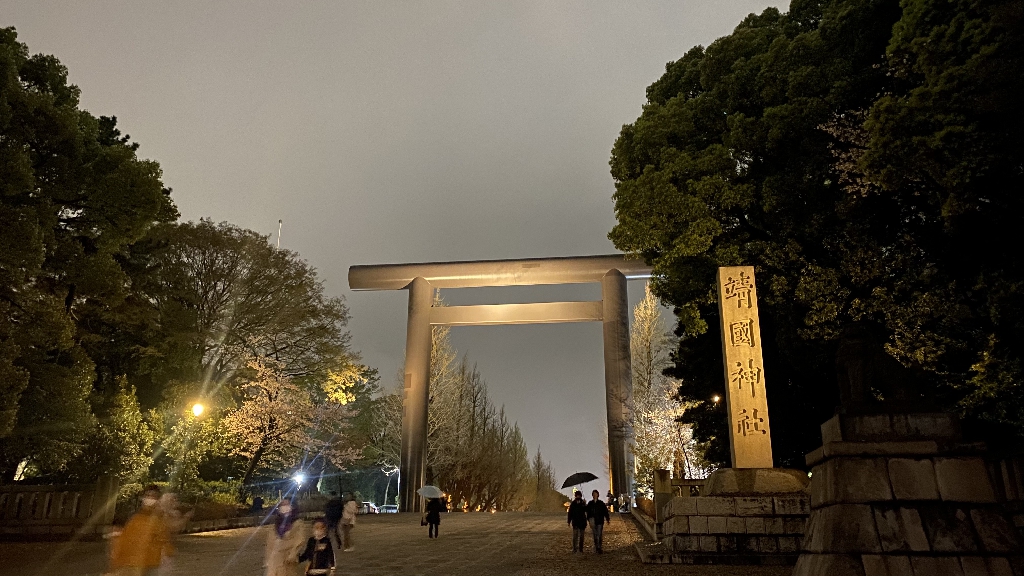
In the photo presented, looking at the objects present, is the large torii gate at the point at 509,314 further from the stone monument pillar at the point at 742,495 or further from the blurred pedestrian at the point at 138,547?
the blurred pedestrian at the point at 138,547

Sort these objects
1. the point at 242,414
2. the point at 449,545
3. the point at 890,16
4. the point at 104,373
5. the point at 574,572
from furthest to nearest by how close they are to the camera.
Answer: the point at 242,414
the point at 104,373
the point at 449,545
the point at 890,16
the point at 574,572

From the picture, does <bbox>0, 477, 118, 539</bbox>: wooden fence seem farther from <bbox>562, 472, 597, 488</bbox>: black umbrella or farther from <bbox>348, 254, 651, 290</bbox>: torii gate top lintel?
<bbox>348, 254, 651, 290</bbox>: torii gate top lintel

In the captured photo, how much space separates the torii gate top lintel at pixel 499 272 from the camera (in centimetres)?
2308

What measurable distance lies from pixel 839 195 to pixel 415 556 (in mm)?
8908

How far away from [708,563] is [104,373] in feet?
45.7

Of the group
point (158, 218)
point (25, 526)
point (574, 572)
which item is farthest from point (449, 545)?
point (158, 218)

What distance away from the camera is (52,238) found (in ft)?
36.7

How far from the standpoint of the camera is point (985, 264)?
859 centimetres

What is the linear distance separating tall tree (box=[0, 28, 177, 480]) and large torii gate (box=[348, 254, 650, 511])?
11.3 metres

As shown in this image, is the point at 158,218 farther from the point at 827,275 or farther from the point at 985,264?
the point at 985,264

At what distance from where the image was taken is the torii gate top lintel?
23.1 metres

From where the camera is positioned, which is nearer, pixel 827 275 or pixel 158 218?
pixel 827 275

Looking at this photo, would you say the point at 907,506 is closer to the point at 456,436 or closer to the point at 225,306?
the point at 225,306

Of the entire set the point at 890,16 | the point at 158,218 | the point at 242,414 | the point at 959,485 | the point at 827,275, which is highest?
the point at 890,16
